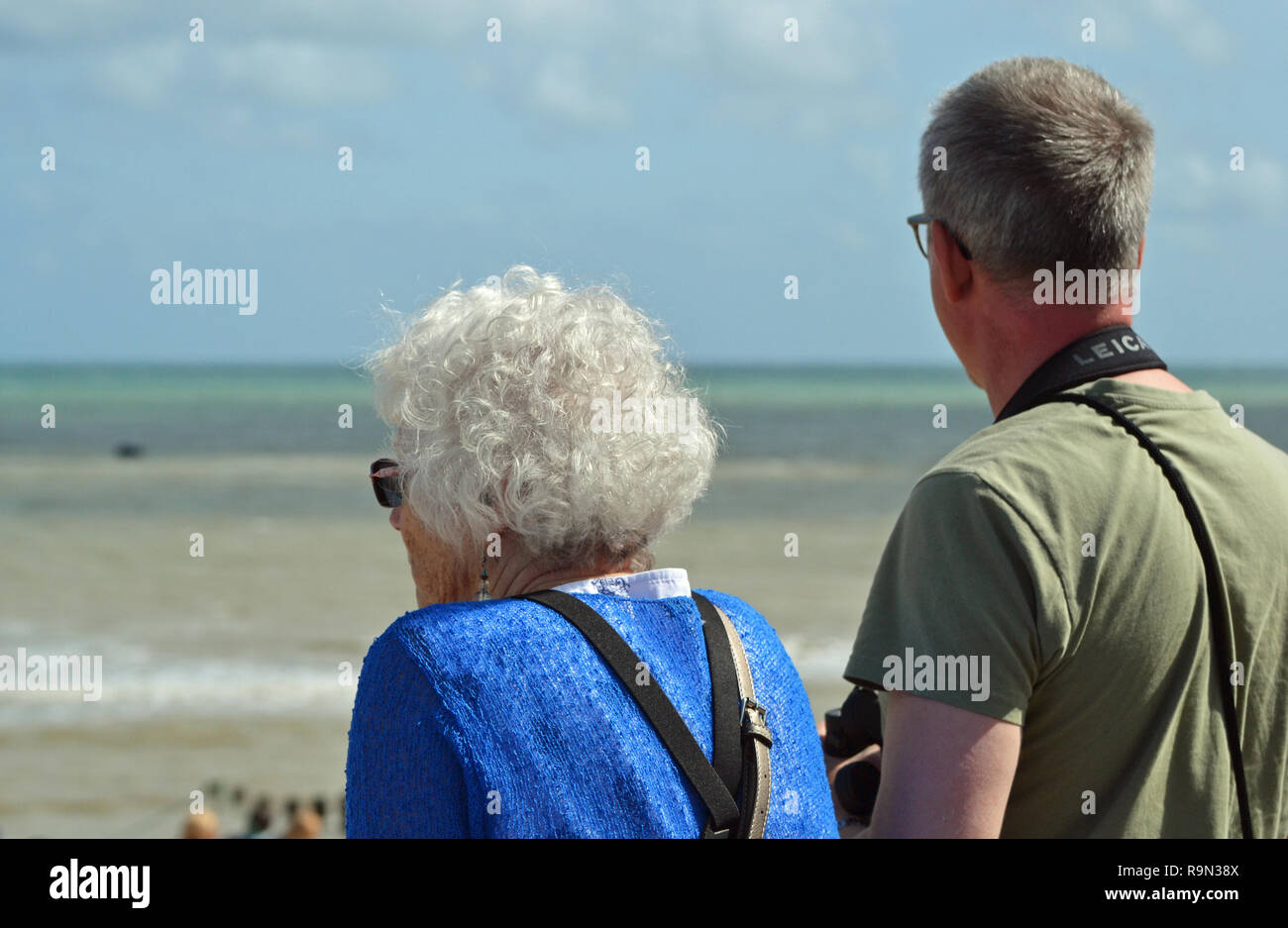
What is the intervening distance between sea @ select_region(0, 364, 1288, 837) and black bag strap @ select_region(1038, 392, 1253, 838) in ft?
2.21

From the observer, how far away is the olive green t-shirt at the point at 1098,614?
1.48 metres

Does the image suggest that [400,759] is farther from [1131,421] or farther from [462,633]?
[1131,421]

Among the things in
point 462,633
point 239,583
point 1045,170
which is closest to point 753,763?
point 462,633

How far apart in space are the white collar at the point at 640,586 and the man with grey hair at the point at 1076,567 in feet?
1.05

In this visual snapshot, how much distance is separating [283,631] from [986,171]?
31.1 feet

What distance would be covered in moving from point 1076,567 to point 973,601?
0.44 feet

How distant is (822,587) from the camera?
480 inches

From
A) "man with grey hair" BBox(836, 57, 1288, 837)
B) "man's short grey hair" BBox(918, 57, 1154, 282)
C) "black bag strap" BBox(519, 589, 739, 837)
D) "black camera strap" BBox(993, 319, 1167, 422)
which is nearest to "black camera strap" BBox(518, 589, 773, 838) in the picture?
"black bag strap" BBox(519, 589, 739, 837)

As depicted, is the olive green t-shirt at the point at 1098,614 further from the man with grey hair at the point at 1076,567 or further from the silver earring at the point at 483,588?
the silver earring at the point at 483,588

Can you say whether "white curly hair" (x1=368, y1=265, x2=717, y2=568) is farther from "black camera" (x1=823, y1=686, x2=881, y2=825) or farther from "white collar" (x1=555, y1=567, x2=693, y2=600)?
"black camera" (x1=823, y1=686, x2=881, y2=825)

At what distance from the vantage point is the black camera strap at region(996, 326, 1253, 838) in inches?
60.3

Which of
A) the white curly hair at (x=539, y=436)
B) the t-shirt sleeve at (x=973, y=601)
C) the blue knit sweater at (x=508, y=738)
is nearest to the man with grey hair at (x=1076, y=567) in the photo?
the t-shirt sleeve at (x=973, y=601)
